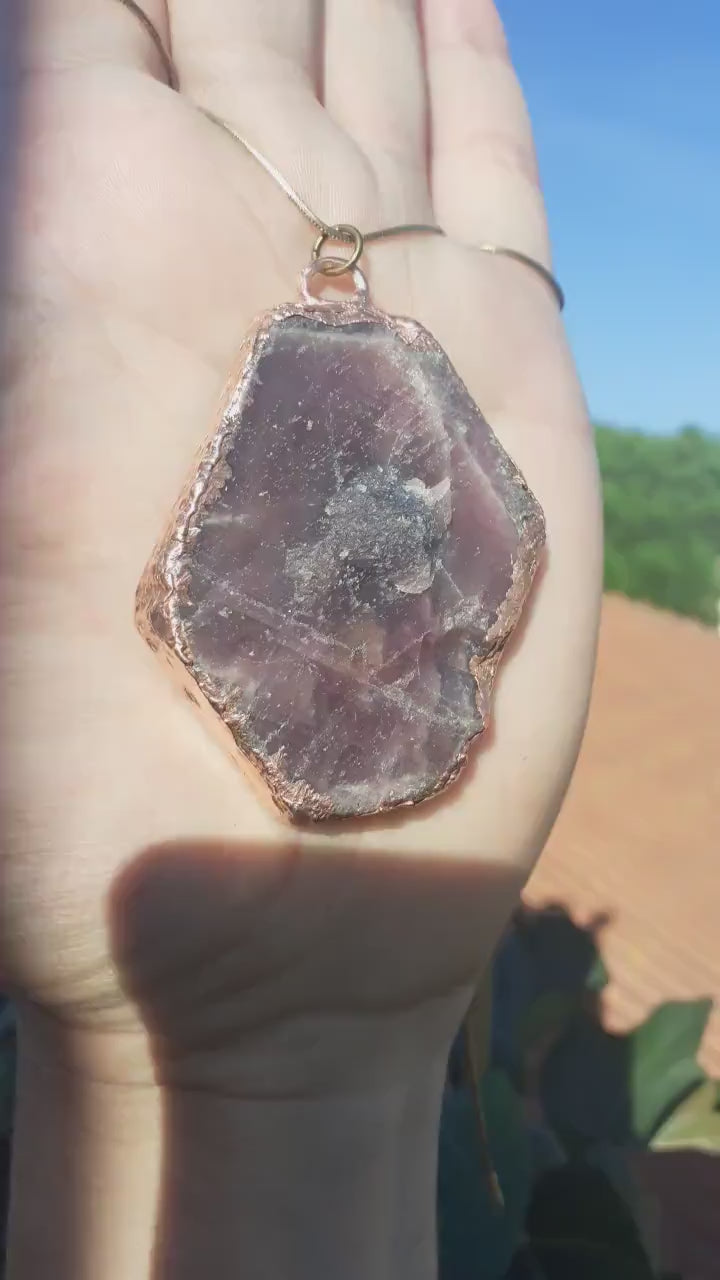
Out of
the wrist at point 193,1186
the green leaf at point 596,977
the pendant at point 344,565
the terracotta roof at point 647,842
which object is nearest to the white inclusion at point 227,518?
the pendant at point 344,565

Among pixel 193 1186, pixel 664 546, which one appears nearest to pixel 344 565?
pixel 193 1186

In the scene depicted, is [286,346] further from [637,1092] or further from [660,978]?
[660,978]

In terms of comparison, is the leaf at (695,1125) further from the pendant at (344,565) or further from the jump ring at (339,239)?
the jump ring at (339,239)

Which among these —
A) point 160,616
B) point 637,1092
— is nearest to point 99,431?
point 160,616

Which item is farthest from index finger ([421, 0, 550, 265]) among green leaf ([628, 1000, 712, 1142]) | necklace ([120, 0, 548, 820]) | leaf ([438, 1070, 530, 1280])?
green leaf ([628, 1000, 712, 1142])

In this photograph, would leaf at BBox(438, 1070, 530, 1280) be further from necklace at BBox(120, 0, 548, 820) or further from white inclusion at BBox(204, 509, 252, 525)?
white inclusion at BBox(204, 509, 252, 525)
